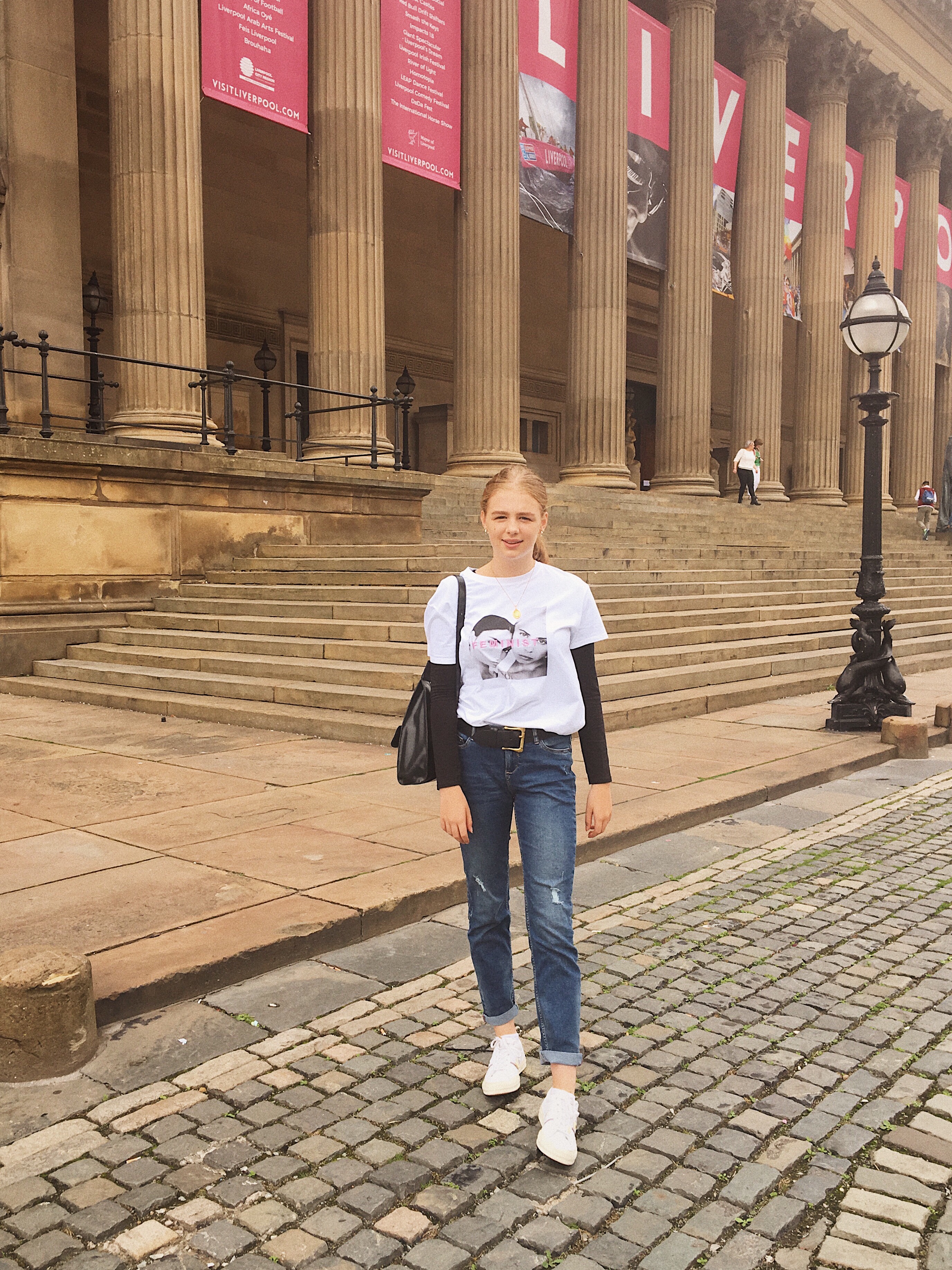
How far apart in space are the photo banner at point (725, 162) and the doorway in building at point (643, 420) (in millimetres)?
6893

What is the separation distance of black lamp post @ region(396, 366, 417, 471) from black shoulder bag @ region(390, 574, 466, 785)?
11.8 metres

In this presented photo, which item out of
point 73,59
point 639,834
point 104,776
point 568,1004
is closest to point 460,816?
point 568,1004

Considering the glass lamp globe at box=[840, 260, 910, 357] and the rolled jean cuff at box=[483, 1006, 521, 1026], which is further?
the glass lamp globe at box=[840, 260, 910, 357]

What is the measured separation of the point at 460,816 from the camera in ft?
9.71

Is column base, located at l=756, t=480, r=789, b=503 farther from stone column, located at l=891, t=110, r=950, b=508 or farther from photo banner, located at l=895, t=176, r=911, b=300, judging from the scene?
stone column, located at l=891, t=110, r=950, b=508

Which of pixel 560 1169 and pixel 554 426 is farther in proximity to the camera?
pixel 554 426

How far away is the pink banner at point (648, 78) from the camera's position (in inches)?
884

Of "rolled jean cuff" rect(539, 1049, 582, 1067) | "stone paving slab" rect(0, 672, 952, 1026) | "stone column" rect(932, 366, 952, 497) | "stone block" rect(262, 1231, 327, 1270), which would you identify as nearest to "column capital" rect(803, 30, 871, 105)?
"stone column" rect(932, 366, 952, 497)

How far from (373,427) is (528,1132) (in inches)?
536

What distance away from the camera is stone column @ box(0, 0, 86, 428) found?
50.3 ft

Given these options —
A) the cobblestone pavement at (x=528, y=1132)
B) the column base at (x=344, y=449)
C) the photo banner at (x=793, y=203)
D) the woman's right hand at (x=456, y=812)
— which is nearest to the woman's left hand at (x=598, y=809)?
the woman's right hand at (x=456, y=812)

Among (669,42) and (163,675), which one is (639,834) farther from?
(669,42)

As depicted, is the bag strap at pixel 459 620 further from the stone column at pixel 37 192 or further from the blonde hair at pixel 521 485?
the stone column at pixel 37 192

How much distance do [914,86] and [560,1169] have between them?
123 ft
